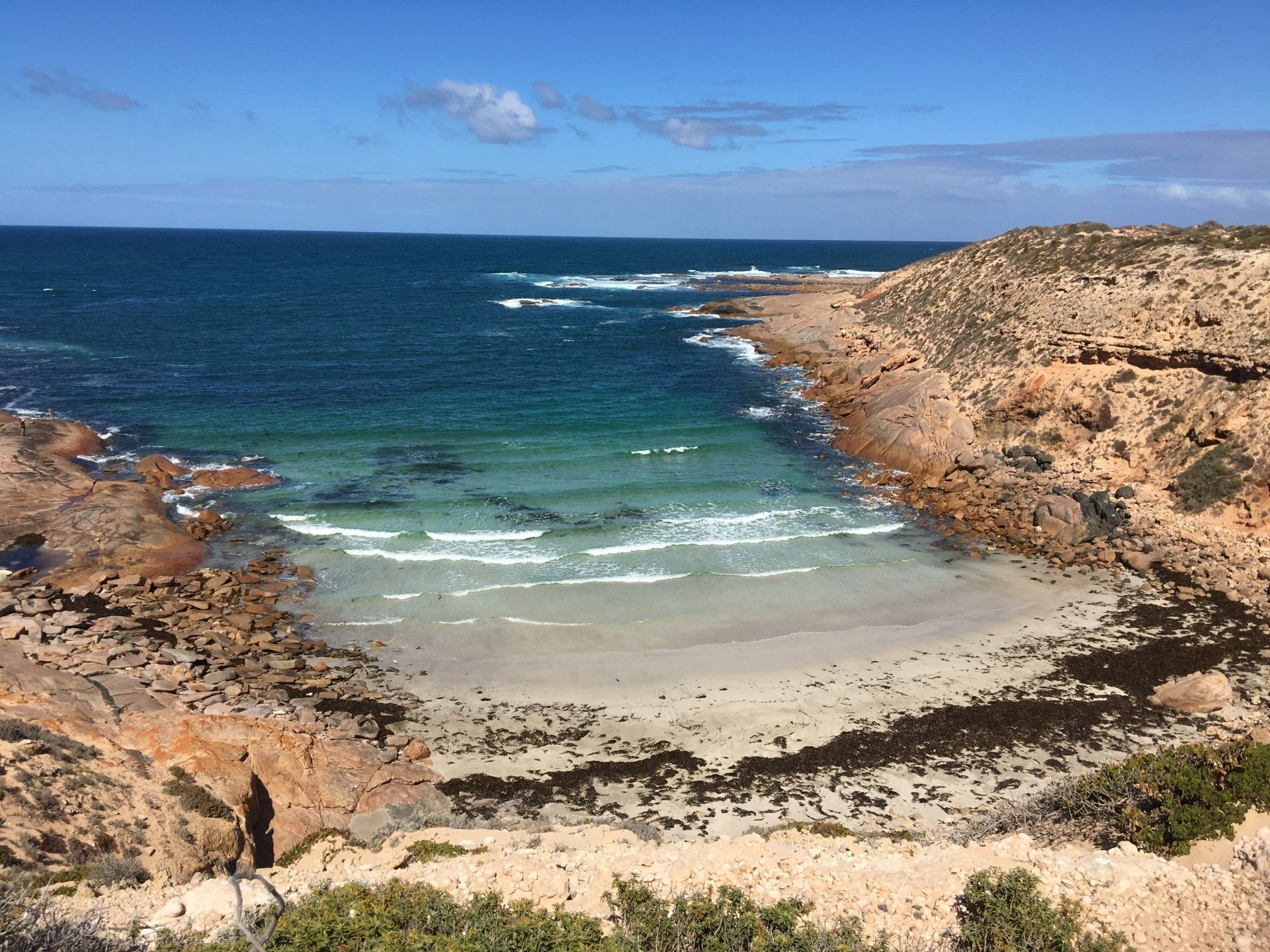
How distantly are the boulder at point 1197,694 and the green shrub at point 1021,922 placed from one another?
1313cm

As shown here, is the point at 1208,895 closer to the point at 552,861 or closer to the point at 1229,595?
the point at 552,861

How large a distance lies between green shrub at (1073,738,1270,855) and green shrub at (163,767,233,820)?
15.8 m

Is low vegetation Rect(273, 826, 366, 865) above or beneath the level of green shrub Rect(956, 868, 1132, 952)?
beneath

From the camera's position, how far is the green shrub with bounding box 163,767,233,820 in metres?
14.6

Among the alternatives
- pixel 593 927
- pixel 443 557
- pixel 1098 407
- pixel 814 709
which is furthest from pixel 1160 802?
pixel 1098 407

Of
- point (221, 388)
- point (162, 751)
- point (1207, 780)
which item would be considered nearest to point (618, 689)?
point (162, 751)

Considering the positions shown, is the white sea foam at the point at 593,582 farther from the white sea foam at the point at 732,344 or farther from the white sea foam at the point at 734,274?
the white sea foam at the point at 734,274

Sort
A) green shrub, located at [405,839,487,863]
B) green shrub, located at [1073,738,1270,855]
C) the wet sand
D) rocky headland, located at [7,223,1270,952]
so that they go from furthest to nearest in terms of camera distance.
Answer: the wet sand, green shrub, located at [405,839,487,863], green shrub, located at [1073,738,1270,855], rocky headland, located at [7,223,1270,952]

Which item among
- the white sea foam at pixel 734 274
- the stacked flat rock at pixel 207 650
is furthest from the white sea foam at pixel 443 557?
the white sea foam at pixel 734 274

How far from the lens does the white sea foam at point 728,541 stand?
31.9m

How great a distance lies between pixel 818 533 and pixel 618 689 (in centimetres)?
1411

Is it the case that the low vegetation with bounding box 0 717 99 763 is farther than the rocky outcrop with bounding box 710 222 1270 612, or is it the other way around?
the rocky outcrop with bounding box 710 222 1270 612

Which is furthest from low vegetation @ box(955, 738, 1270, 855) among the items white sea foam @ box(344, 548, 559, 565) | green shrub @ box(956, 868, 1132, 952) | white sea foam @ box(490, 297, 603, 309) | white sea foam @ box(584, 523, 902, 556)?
white sea foam @ box(490, 297, 603, 309)

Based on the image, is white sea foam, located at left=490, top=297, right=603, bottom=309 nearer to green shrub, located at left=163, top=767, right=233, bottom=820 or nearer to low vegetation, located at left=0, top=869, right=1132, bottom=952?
green shrub, located at left=163, top=767, right=233, bottom=820
